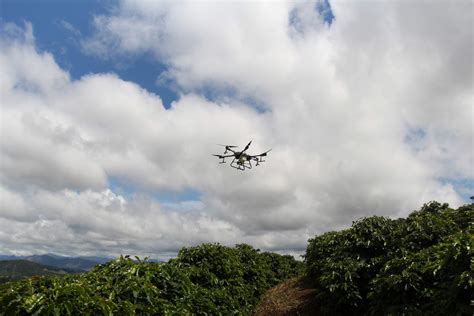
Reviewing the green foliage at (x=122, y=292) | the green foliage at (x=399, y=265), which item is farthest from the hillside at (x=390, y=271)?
the green foliage at (x=122, y=292)

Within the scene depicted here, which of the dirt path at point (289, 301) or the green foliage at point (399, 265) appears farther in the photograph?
the dirt path at point (289, 301)

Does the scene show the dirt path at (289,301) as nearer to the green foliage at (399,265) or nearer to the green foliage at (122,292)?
the green foliage at (399,265)

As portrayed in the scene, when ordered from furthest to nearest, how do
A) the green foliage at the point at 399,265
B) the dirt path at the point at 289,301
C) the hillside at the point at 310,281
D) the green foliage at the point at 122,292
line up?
the dirt path at the point at 289,301 → the green foliage at the point at 399,265 → the hillside at the point at 310,281 → the green foliage at the point at 122,292

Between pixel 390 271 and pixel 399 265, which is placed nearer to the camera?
pixel 399 265

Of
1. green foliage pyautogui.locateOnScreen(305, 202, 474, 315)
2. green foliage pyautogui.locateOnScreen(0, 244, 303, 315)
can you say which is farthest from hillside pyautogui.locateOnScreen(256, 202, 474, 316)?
green foliage pyautogui.locateOnScreen(0, 244, 303, 315)

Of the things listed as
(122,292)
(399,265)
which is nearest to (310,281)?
(399,265)

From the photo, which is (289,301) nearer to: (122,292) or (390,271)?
(390,271)
